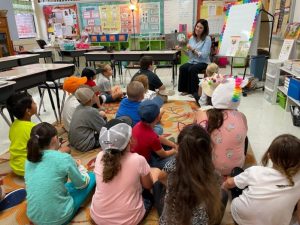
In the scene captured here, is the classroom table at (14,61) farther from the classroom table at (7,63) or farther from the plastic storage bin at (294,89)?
the plastic storage bin at (294,89)

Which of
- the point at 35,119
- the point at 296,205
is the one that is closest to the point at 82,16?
the point at 35,119

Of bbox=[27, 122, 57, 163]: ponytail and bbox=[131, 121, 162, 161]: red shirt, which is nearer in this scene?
bbox=[27, 122, 57, 163]: ponytail

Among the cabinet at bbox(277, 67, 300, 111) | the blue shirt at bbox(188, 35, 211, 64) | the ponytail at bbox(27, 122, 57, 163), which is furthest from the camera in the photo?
the blue shirt at bbox(188, 35, 211, 64)

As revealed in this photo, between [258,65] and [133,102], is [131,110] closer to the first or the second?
[133,102]

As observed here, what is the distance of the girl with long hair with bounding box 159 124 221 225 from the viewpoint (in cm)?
109

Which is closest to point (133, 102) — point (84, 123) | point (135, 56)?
point (84, 123)

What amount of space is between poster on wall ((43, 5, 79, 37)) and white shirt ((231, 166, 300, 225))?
27.1 ft

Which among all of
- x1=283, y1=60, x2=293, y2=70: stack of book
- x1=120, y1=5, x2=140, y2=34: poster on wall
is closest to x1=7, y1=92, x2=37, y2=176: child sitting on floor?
x1=283, y1=60, x2=293, y2=70: stack of book

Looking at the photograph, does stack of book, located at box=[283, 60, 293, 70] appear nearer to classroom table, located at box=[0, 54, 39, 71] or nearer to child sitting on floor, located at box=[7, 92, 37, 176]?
child sitting on floor, located at box=[7, 92, 37, 176]

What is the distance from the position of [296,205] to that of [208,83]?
2030mm

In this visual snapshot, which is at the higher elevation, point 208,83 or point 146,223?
point 208,83

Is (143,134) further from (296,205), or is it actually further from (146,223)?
(296,205)

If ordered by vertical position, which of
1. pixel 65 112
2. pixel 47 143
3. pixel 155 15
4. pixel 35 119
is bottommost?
pixel 35 119

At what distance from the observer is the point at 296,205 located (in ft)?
4.31
